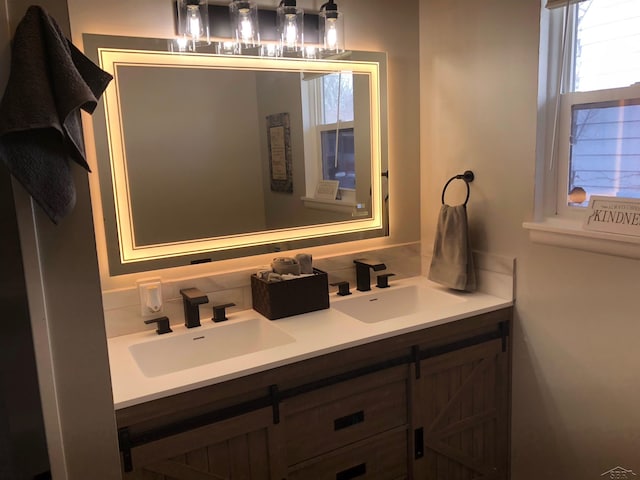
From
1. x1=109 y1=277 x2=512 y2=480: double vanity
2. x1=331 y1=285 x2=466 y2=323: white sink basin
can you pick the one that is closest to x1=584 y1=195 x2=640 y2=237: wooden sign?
x1=109 y1=277 x2=512 y2=480: double vanity

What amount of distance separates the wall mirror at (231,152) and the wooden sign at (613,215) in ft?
2.87

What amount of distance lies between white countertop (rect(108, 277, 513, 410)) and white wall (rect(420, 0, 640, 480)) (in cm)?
23

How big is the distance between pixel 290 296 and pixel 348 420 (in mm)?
492

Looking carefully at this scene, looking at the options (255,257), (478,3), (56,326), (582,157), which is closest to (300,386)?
(255,257)

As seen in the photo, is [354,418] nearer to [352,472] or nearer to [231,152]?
[352,472]

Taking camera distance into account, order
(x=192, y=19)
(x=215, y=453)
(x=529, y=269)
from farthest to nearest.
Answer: (x=529, y=269), (x=192, y=19), (x=215, y=453)

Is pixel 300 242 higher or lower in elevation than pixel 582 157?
lower

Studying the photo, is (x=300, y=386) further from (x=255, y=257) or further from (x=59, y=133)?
(x=59, y=133)

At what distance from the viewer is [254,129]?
201 cm

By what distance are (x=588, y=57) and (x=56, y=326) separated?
1836mm

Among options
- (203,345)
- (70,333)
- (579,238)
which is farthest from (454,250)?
(70,333)

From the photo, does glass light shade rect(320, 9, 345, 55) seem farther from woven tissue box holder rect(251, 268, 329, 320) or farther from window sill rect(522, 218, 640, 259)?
window sill rect(522, 218, 640, 259)

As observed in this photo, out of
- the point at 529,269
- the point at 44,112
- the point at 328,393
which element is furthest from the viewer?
the point at 529,269

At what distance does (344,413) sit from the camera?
1721 mm
